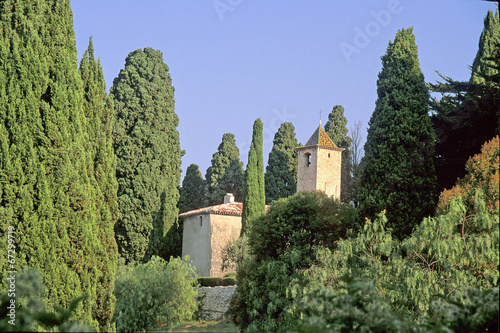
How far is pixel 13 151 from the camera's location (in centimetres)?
859

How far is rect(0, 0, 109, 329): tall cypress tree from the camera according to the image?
8406mm

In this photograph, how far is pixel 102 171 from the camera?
11312 millimetres

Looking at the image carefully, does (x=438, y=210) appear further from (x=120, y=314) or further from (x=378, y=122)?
(x=120, y=314)

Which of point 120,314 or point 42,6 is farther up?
point 42,6

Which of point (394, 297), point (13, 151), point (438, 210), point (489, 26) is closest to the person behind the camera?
point (394, 297)

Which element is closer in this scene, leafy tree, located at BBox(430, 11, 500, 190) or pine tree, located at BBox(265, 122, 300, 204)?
leafy tree, located at BBox(430, 11, 500, 190)

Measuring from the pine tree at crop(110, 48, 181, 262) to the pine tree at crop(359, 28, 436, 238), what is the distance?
11860mm

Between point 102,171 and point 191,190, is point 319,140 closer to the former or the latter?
point 191,190

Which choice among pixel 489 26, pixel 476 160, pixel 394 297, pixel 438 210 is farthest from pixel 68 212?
pixel 489 26

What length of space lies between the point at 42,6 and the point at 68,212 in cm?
416

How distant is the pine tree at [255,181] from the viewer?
2359cm

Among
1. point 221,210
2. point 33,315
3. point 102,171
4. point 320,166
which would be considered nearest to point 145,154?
point 221,210

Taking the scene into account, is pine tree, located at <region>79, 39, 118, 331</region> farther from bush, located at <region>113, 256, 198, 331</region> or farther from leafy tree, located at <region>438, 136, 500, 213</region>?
leafy tree, located at <region>438, 136, 500, 213</region>

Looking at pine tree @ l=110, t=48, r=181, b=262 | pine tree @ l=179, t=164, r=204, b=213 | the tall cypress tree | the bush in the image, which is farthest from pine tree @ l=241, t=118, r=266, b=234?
the tall cypress tree
